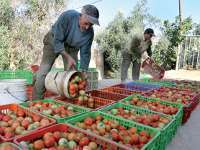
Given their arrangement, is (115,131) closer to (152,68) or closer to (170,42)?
(152,68)

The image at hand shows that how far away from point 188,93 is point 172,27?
8.51 m

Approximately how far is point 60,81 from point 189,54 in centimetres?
993

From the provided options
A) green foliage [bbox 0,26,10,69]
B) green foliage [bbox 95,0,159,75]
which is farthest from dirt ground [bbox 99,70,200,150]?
green foliage [bbox 95,0,159,75]

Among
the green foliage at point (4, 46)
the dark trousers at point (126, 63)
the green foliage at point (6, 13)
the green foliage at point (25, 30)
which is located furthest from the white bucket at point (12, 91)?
the green foliage at point (6, 13)

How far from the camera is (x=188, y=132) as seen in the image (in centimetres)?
323

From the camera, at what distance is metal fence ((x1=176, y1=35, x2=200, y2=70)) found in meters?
11.4

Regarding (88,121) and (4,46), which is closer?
(88,121)

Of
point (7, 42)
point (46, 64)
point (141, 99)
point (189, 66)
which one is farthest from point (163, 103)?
point (189, 66)

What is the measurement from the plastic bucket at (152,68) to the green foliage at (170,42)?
20.2 ft

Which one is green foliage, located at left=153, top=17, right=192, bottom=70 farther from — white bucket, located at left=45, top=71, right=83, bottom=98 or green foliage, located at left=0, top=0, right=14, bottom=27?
white bucket, located at left=45, top=71, right=83, bottom=98

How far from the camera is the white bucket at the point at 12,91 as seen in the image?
3553 mm

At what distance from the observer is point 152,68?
5.99m

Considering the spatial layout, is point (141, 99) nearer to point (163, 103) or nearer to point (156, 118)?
point (163, 103)

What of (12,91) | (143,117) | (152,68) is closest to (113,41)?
(152,68)
